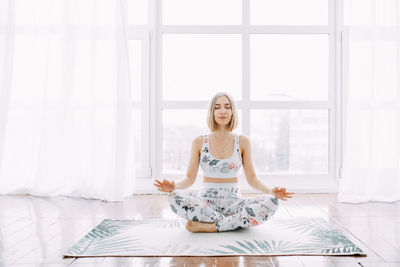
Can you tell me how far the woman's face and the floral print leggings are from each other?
38 centimetres

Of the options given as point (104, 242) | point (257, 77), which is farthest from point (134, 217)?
point (257, 77)

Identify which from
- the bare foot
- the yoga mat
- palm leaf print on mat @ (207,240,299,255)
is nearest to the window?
the yoga mat

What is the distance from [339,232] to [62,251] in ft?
4.63

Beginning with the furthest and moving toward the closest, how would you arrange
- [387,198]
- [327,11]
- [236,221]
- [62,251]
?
1. [327,11]
2. [387,198]
3. [236,221]
4. [62,251]

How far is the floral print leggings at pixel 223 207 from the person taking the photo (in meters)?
1.78

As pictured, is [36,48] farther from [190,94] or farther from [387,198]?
[387,198]

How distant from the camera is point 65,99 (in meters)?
3.16

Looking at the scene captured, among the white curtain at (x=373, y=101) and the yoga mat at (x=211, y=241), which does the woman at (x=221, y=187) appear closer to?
the yoga mat at (x=211, y=241)

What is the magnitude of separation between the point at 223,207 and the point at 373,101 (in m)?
1.85

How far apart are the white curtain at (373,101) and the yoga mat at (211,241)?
110 cm

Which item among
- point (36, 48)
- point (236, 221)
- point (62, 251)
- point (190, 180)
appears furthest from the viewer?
point (36, 48)

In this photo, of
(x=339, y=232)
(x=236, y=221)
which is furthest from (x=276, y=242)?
(x=339, y=232)

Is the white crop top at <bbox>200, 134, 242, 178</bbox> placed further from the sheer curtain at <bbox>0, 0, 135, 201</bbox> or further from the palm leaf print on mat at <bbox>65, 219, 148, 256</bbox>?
the sheer curtain at <bbox>0, 0, 135, 201</bbox>

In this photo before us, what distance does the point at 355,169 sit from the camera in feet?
9.91
